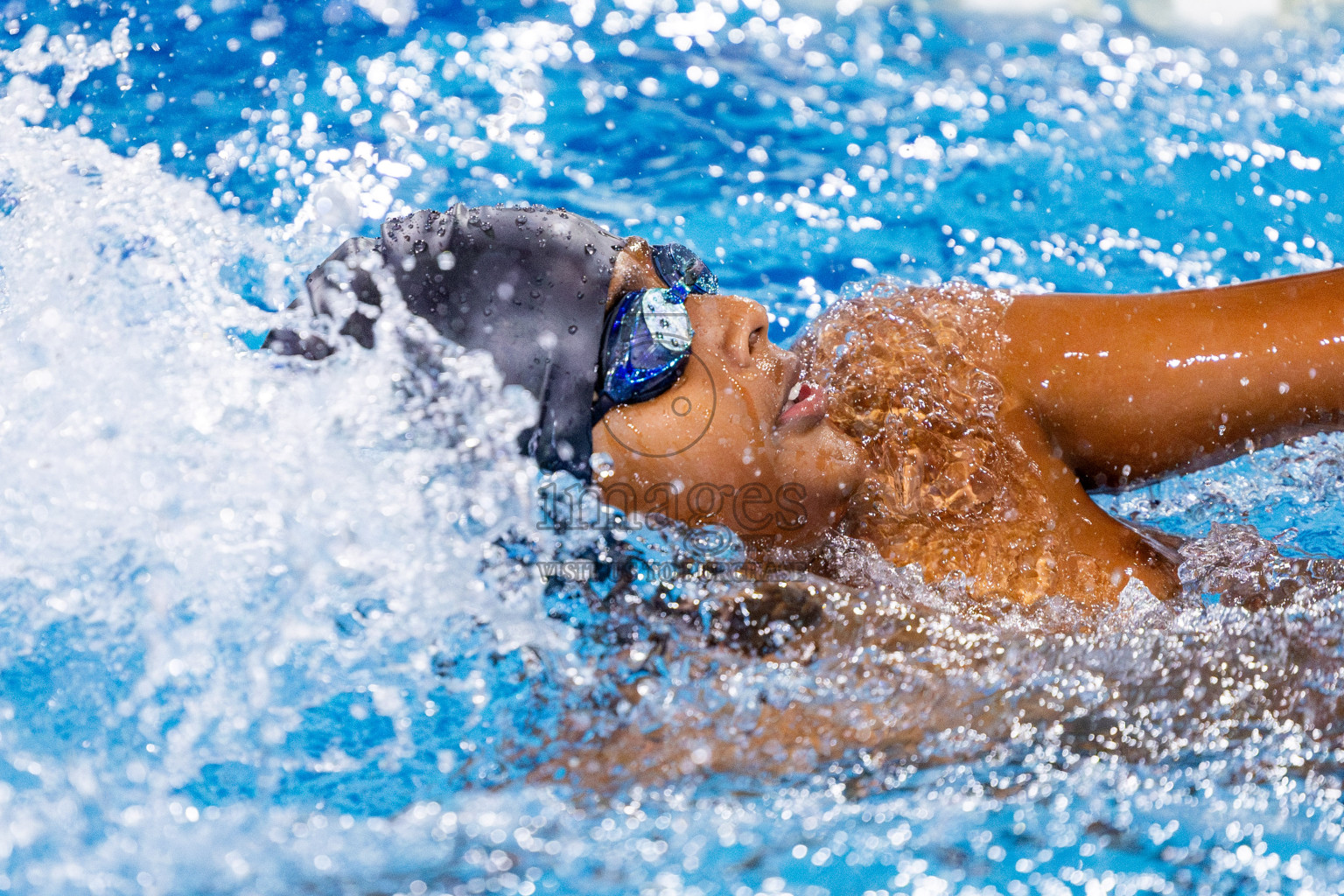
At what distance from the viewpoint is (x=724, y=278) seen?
3521 mm

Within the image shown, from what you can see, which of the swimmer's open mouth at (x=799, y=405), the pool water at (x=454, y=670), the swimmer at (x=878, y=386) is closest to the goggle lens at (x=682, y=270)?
the swimmer at (x=878, y=386)

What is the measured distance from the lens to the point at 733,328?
197 centimetres

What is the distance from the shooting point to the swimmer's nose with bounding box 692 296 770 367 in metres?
1.93

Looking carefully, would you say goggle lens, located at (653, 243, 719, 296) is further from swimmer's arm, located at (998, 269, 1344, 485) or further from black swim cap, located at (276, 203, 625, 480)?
swimmer's arm, located at (998, 269, 1344, 485)

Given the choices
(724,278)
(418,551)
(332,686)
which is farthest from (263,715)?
(724,278)

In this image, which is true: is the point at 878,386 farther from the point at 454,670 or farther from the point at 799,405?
the point at 454,670

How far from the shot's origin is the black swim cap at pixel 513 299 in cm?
179

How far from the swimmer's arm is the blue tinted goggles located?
2.51 ft

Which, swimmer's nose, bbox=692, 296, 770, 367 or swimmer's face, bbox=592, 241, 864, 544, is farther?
swimmer's nose, bbox=692, 296, 770, 367

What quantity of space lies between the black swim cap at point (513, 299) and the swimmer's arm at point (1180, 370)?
3.04 ft

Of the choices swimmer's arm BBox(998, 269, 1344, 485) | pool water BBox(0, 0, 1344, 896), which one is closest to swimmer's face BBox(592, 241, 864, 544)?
pool water BBox(0, 0, 1344, 896)

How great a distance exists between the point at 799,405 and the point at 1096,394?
66cm

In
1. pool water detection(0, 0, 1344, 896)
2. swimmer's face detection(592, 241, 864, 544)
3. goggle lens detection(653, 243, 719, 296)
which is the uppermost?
goggle lens detection(653, 243, 719, 296)

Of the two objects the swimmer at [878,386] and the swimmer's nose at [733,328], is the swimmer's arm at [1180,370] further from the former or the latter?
the swimmer's nose at [733,328]
